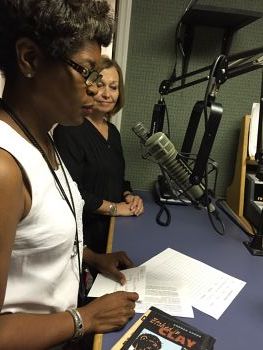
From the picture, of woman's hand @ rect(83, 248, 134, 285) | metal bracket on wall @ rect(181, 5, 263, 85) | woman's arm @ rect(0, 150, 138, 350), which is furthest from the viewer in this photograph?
metal bracket on wall @ rect(181, 5, 263, 85)

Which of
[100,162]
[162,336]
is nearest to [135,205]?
[100,162]

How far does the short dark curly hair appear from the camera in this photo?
600mm

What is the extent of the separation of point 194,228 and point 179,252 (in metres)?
0.23

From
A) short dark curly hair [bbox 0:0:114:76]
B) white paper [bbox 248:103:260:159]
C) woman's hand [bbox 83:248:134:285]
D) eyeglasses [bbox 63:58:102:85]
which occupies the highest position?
short dark curly hair [bbox 0:0:114:76]

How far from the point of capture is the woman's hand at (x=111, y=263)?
1.05 m

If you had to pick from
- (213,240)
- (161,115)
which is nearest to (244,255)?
(213,240)

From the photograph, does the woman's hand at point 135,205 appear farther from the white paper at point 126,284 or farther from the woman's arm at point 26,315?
the woman's arm at point 26,315

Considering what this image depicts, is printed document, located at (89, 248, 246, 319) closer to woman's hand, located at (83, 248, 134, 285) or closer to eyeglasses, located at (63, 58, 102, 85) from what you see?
woman's hand, located at (83, 248, 134, 285)

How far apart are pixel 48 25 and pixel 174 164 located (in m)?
0.63

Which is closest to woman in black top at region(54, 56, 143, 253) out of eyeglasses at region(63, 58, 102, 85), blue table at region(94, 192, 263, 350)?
blue table at region(94, 192, 263, 350)

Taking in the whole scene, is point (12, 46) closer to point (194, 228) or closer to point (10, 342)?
point (10, 342)

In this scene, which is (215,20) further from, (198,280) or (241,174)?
(198,280)

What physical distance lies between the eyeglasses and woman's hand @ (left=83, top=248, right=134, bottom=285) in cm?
58

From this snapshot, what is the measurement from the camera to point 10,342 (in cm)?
64
